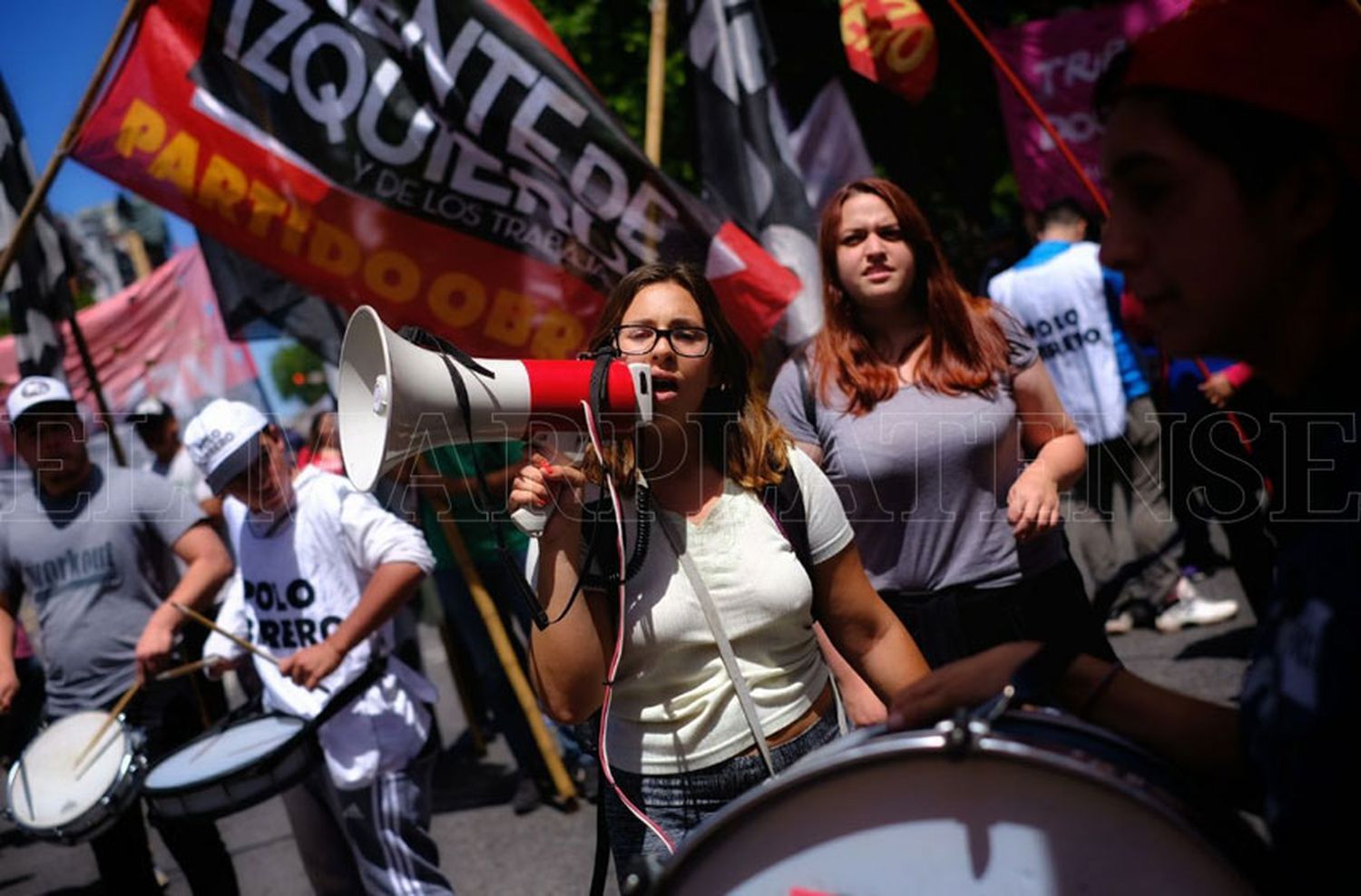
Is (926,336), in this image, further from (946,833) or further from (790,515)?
(946,833)

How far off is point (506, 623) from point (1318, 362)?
4.84 meters

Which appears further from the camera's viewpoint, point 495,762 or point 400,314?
point 495,762

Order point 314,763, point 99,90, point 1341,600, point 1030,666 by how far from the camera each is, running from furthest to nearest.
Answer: point 99,90 → point 314,763 → point 1030,666 → point 1341,600

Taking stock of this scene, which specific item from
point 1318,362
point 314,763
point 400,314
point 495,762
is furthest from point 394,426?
point 495,762

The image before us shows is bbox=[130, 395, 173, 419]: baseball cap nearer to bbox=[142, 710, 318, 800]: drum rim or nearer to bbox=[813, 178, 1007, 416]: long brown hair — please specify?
bbox=[142, 710, 318, 800]: drum rim

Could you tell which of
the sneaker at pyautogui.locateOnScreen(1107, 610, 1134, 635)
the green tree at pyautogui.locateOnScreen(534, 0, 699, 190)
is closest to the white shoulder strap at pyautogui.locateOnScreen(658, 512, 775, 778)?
the sneaker at pyautogui.locateOnScreen(1107, 610, 1134, 635)

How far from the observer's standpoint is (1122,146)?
114cm

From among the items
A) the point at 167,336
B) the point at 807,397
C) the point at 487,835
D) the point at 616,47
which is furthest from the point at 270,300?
the point at 616,47

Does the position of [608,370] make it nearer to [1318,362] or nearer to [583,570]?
[583,570]

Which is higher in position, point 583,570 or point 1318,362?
point 1318,362

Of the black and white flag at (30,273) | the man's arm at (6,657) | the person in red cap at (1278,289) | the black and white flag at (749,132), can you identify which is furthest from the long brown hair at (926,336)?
the black and white flag at (30,273)

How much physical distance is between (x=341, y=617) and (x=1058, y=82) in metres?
6.88

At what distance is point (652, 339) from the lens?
208 centimetres

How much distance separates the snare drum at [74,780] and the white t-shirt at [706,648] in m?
2.02
